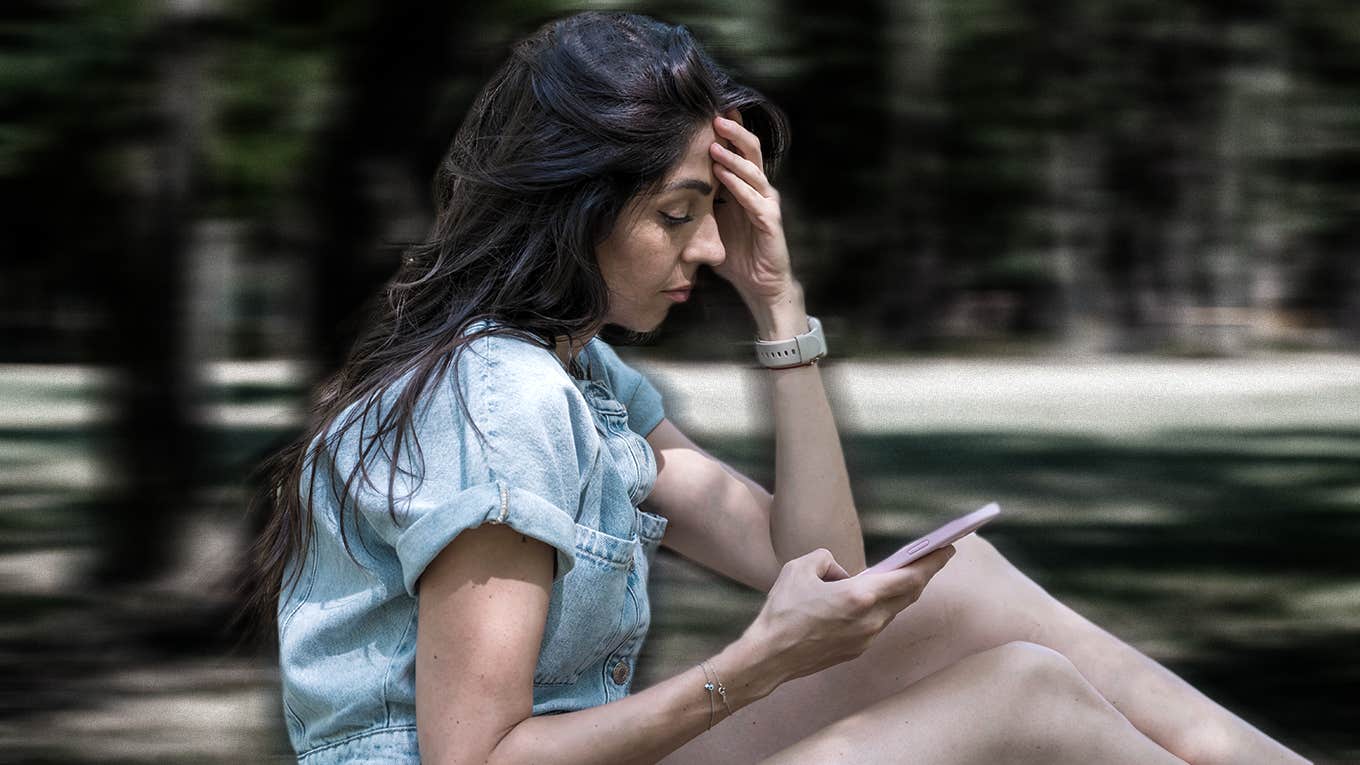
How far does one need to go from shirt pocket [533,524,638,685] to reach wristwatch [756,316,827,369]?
0.49m

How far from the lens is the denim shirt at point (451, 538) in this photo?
1480 millimetres

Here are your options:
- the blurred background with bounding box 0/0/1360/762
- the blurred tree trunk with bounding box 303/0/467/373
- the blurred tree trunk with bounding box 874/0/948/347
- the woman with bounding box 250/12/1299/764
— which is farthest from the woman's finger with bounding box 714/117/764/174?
the blurred tree trunk with bounding box 874/0/948/347

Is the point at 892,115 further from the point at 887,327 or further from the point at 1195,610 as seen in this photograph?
the point at 887,327

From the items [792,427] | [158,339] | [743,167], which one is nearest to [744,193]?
[743,167]

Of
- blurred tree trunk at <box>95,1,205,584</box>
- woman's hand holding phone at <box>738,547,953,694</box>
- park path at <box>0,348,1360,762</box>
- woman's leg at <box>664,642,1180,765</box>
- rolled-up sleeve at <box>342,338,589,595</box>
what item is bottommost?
park path at <box>0,348,1360,762</box>

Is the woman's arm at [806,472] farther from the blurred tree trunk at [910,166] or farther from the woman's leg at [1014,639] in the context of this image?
the blurred tree trunk at [910,166]

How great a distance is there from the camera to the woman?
1486 mm

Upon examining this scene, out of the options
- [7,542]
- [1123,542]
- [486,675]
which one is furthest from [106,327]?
[1123,542]

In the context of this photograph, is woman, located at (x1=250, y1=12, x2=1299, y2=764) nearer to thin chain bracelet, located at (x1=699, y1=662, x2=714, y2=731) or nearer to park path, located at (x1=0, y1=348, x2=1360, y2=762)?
thin chain bracelet, located at (x1=699, y1=662, x2=714, y2=731)

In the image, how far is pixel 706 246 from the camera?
182cm

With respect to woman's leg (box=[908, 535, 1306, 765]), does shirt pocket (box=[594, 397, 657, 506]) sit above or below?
above

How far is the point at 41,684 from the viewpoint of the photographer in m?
3.80

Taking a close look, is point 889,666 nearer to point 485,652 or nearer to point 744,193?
point 744,193

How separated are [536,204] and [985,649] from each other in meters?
0.86
